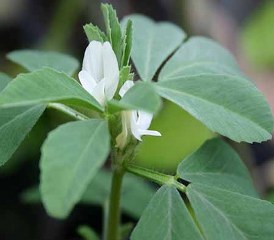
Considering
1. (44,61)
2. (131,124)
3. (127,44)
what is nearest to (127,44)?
(127,44)

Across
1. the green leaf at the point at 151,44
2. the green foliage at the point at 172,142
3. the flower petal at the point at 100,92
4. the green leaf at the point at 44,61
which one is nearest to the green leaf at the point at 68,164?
the flower petal at the point at 100,92

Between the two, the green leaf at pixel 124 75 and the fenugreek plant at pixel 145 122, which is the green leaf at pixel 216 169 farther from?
the green leaf at pixel 124 75

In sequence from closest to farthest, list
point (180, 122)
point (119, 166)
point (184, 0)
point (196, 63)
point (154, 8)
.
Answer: point (119, 166)
point (196, 63)
point (180, 122)
point (184, 0)
point (154, 8)

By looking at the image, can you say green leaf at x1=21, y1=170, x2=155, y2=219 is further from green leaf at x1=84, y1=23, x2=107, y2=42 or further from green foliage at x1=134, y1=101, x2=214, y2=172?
green leaf at x1=84, y1=23, x2=107, y2=42

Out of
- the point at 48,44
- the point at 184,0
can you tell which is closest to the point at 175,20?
the point at 184,0

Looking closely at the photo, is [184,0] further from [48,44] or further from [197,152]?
[197,152]

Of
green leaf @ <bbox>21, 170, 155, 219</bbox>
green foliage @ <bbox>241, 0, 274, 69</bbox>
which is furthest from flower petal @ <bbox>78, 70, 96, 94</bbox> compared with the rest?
green foliage @ <bbox>241, 0, 274, 69</bbox>
